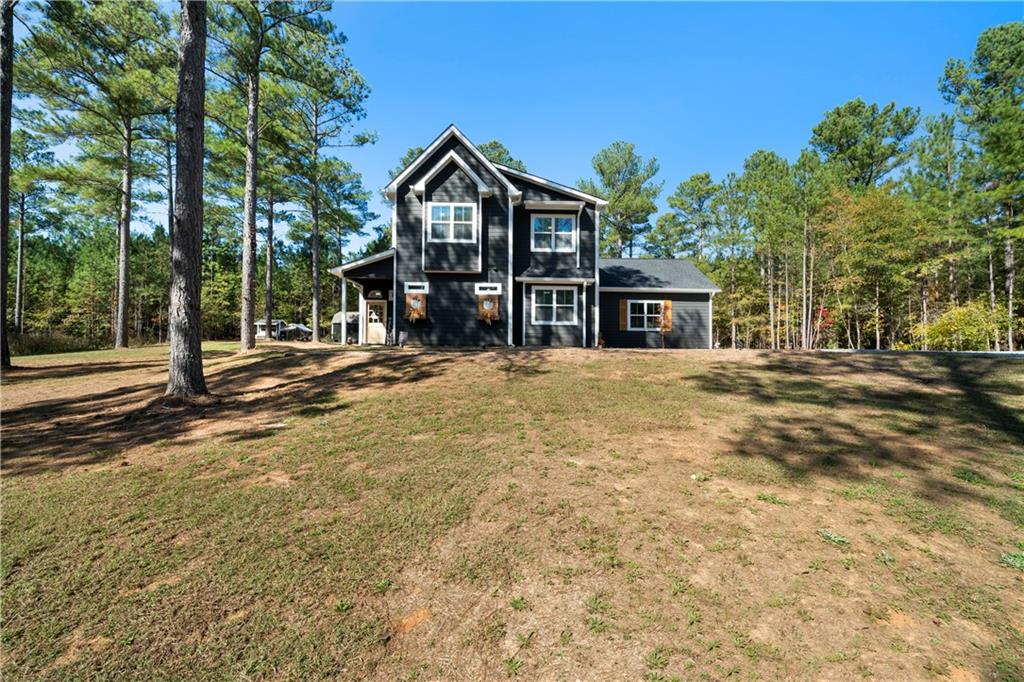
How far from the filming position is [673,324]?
1964 cm

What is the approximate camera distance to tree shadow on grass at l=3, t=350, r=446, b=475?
5711 millimetres

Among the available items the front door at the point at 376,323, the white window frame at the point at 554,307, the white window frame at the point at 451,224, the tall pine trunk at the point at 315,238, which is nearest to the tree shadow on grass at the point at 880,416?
the white window frame at the point at 554,307

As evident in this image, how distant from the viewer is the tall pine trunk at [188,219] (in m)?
7.50

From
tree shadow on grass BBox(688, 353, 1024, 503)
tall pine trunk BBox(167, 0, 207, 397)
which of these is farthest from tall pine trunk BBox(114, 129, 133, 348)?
tree shadow on grass BBox(688, 353, 1024, 503)

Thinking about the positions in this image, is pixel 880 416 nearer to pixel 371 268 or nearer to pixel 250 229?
pixel 371 268

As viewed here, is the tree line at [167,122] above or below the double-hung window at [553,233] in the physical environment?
above

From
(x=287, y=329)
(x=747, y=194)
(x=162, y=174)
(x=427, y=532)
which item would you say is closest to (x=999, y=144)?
(x=747, y=194)

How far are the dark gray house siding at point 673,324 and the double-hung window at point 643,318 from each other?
0.66 ft

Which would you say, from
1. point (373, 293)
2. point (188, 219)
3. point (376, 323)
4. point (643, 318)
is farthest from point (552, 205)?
point (188, 219)

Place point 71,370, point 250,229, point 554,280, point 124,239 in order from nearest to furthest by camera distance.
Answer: point 71,370, point 250,229, point 554,280, point 124,239

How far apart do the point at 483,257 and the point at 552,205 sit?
12.3 feet

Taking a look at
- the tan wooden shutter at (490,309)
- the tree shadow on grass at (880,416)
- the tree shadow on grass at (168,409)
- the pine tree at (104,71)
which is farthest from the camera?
the tan wooden shutter at (490,309)

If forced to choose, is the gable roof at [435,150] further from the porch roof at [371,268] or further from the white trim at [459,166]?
the porch roof at [371,268]

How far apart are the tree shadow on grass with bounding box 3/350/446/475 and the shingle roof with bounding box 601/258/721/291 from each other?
12.4 metres
